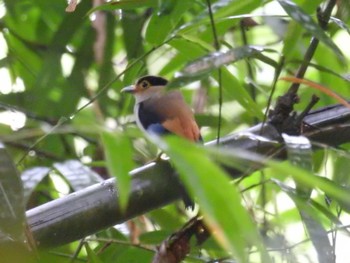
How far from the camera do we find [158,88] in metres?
2.10

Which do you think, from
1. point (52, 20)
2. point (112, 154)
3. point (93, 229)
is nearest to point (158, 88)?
point (52, 20)

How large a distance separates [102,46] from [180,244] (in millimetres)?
957

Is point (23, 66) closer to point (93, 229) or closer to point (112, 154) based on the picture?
point (93, 229)

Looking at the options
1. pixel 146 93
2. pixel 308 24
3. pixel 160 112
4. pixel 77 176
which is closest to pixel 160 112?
pixel 160 112

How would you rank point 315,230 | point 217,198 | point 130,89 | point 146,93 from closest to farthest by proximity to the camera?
point 217,198 < point 315,230 < point 130,89 < point 146,93

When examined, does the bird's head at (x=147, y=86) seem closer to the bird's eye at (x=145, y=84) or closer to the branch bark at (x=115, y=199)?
the bird's eye at (x=145, y=84)

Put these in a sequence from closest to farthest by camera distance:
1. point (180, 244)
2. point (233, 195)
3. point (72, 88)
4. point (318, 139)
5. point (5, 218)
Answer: point (233, 195) → point (5, 218) → point (180, 244) → point (318, 139) → point (72, 88)

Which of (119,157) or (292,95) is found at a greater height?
(292,95)

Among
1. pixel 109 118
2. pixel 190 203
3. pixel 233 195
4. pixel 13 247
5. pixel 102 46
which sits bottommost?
pixel 233 195

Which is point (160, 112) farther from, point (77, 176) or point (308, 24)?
point (308, 24)

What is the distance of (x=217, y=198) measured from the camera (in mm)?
774

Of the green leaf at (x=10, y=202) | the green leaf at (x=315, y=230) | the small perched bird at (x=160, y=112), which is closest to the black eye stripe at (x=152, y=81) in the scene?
the small perched bird at (x=160, y=112)

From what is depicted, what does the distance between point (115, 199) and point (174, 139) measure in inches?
17.8

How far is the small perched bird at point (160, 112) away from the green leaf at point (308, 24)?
59cm
